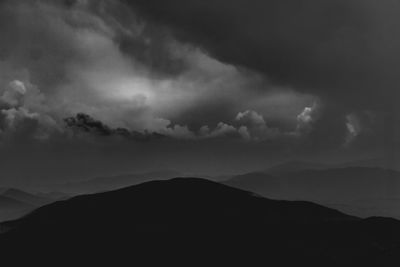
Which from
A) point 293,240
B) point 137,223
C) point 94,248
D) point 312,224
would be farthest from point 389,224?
point 94,248

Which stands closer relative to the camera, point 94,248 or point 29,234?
point 94,248

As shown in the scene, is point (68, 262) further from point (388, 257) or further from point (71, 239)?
point (388, 257)

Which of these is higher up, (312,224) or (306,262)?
(312,224)

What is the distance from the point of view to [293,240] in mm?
176000

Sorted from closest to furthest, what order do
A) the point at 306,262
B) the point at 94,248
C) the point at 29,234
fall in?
1. the point at 306,262
2. the point at 94,248
3. the point at 29,234

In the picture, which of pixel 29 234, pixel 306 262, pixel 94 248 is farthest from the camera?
pixel 29 234

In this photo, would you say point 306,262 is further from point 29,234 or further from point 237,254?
point 29,234

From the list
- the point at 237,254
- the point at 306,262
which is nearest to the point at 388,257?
the point at 306,262

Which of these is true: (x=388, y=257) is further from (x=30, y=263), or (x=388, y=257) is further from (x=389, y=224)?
(x=30, y=263)

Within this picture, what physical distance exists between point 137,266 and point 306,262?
51.3 meters

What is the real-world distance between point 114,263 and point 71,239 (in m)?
24.4

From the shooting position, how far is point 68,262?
6486 inches

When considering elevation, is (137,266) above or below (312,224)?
below

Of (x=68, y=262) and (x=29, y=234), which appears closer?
(x=68, y=262)
